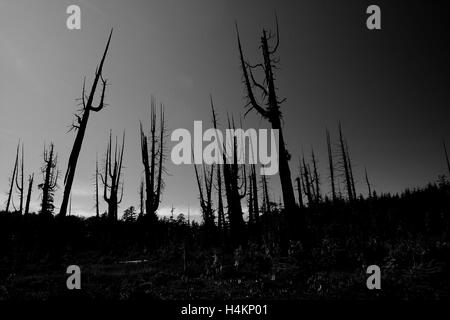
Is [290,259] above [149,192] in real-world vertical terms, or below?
below

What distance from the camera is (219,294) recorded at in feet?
25.5

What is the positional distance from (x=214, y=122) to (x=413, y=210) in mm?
14301

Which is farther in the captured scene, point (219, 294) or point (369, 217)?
point (369, 217)

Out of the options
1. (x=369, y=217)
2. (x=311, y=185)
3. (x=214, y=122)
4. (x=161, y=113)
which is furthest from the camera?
(x=311, y=185)

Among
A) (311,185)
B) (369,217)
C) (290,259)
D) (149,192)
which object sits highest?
(311,185)
